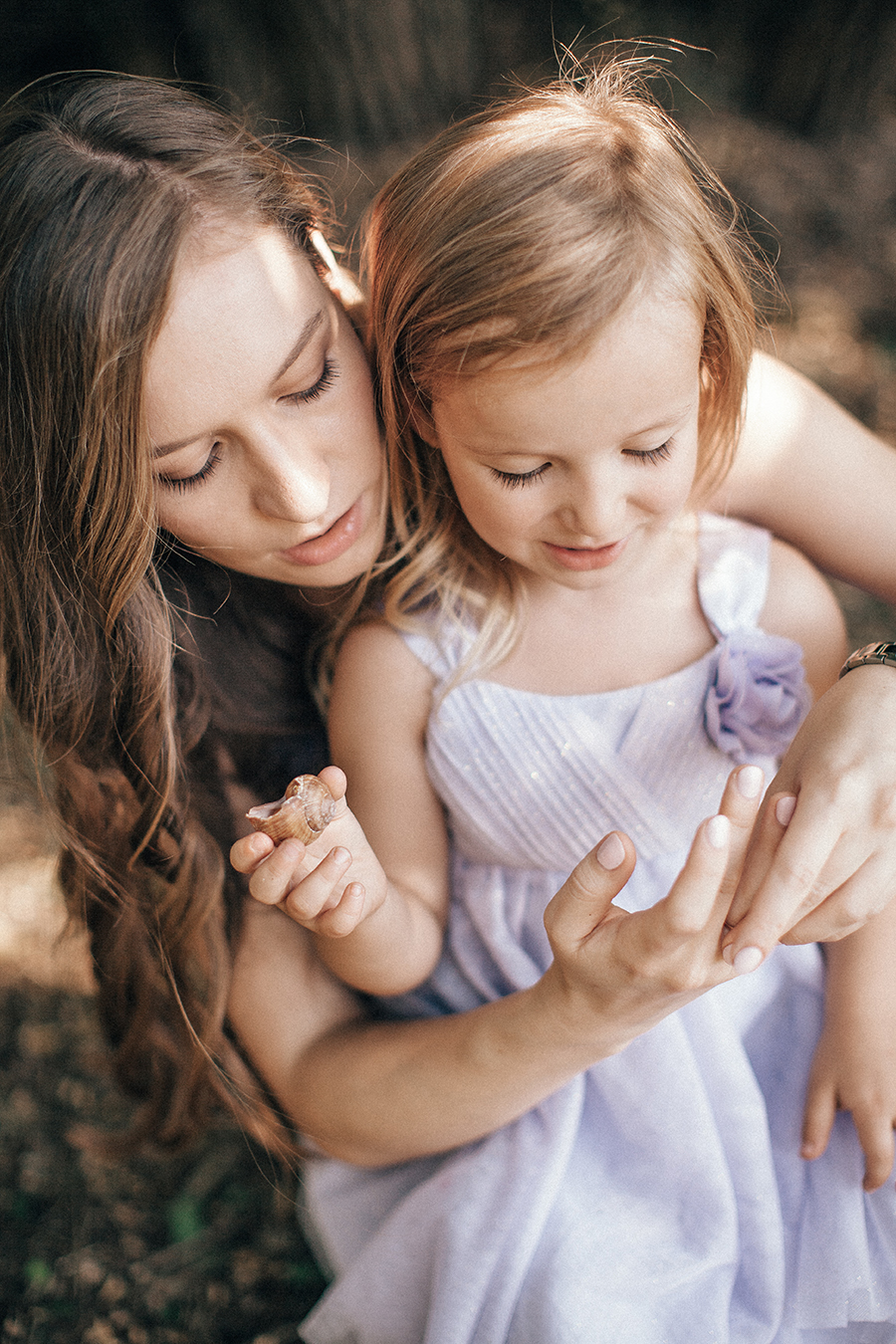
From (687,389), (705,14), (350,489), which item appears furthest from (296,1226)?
(705,14)

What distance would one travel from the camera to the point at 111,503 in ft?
3.93

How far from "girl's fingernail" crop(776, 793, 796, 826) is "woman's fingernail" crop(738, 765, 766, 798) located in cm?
9

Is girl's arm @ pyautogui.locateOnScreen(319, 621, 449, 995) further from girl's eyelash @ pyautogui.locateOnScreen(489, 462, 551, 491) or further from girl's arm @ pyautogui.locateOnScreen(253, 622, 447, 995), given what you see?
girl's eyelash @ pyautogui.locateOnScreen(489, 462, 551, 491)

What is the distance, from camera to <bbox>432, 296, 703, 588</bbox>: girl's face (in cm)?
107

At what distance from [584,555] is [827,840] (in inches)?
17.7

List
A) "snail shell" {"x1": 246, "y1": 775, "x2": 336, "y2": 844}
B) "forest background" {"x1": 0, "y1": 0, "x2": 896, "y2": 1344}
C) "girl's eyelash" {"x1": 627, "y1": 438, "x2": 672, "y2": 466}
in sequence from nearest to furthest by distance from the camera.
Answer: "snail shell" {"x1": 246, "y1": 775, "x2": 336, "y2": 844} → "girl's eyelash" {"x1": 627, "y1": 438, "x2": 672, "y2": 466} → "forest background" {"x1": 0, "y1": 0, "x2": 896, "y2": 1344}

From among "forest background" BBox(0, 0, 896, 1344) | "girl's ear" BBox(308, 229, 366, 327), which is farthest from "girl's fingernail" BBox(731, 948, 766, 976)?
"forest background" BBox(0, 0, 896, 1344)

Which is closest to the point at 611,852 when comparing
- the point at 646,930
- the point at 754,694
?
the point at 646,930

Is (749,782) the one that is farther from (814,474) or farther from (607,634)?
(814,474)

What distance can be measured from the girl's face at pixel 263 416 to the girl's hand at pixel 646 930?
562 millimetres

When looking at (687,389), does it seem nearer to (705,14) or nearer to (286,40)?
(286,40)

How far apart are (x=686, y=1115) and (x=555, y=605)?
76 cm

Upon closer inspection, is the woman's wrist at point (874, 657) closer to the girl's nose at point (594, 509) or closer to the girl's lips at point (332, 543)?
the girl's nose at point (594, 509)

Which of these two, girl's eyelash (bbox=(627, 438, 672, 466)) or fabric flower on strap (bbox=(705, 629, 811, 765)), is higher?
girl's eyelash (bbox=(627, 438, 672, 466))
